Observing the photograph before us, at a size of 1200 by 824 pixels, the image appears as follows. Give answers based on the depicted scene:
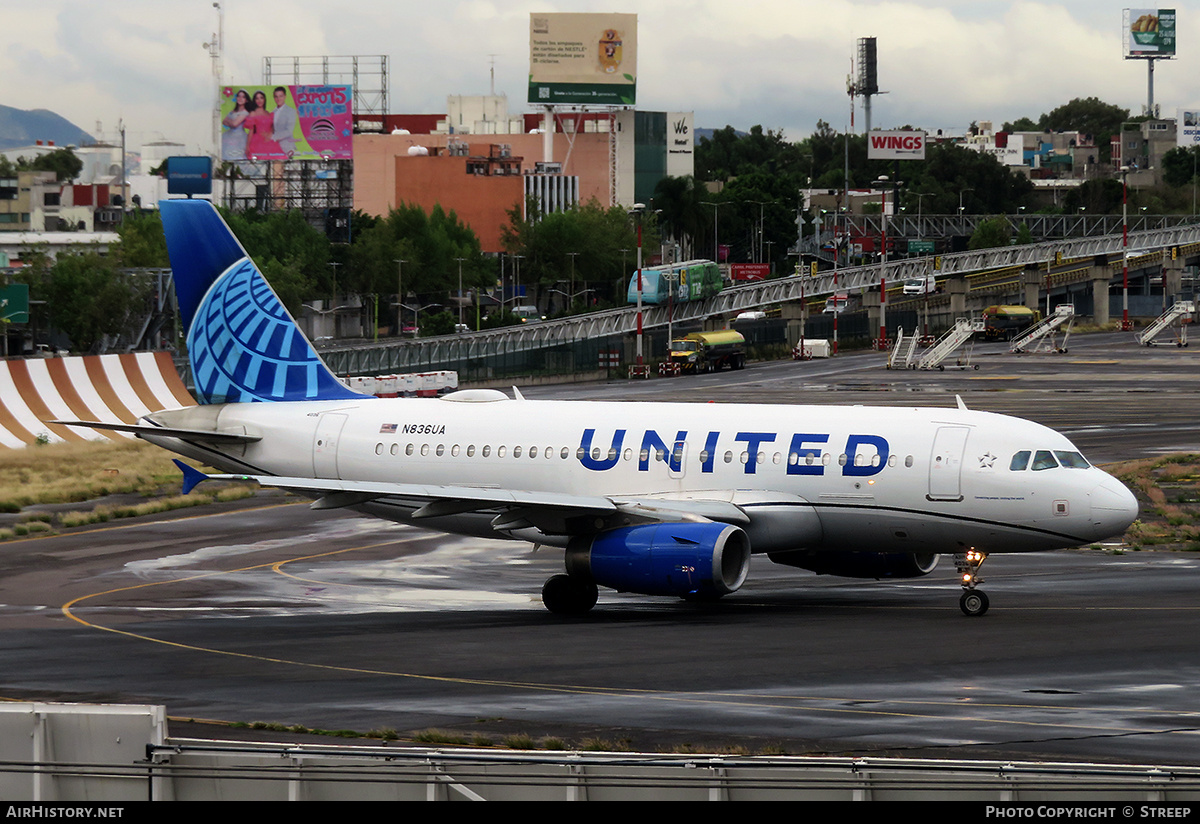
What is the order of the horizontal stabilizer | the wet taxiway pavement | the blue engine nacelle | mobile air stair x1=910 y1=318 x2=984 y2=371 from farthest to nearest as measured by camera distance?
mobile air stair x1=910 y1=318 x2=984 y2=371, the horizontal stabilizer, the blue engine nacelle, the wet taxiway pavement

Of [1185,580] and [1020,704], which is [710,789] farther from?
[1185,580]

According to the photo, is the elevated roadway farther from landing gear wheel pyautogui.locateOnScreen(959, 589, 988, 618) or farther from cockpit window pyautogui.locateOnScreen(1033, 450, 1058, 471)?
cockpit window pyautogui.locateOnScreen(1033, 450, 1058, 471)

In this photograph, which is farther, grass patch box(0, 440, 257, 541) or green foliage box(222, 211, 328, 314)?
green foliage box(222, 211, 328, 314)

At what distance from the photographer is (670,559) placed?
32.1 metres

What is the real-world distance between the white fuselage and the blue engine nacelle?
71.8 inches

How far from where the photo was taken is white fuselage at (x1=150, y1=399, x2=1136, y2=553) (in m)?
32.7

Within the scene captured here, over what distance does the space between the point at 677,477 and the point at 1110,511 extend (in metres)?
9.62

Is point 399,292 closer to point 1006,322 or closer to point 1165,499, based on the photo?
point 1006,322

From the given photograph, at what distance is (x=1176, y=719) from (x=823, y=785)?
1133cm

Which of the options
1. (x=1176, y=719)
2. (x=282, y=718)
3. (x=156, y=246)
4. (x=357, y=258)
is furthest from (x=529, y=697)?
(x=357, y=258)

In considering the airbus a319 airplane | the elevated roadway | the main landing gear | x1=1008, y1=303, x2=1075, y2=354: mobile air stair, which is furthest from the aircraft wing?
x1=1008, y1=303, x2=1075, y2=354: mobile air stair

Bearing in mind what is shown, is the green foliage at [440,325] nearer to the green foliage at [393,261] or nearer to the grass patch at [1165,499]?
the green foliage at [393,261]

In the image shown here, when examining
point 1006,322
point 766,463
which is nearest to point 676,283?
point 1006,322

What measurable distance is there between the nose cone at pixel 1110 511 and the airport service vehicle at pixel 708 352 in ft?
296
